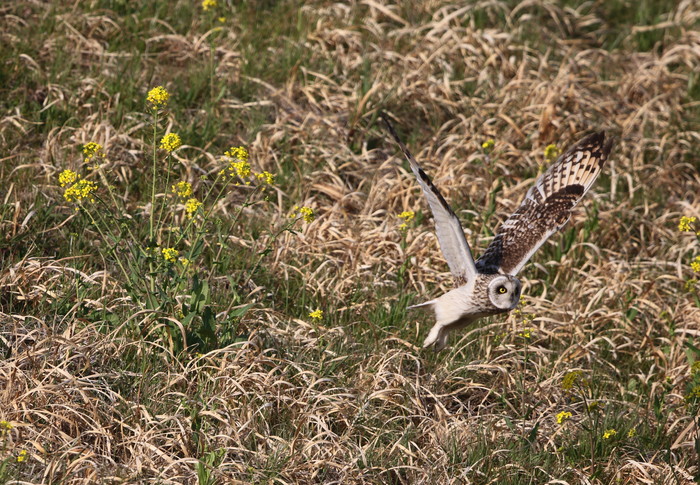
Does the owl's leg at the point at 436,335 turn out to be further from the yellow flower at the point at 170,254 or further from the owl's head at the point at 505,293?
the yellow flower at the point at 170,254

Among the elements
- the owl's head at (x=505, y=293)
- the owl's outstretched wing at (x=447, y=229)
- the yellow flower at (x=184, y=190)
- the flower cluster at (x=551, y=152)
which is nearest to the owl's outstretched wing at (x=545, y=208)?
the owl's outstretched wing at (x=447, y=229)

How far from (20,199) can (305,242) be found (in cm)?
186

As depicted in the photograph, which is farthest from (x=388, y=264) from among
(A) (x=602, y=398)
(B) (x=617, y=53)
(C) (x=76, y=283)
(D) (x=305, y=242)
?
(B) (x=617, y=53)

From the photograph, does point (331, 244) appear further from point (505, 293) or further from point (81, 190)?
point (81, 190)

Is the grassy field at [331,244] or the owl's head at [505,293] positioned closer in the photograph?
the grassy field at [331,244]

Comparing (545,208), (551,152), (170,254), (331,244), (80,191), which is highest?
(80,191)

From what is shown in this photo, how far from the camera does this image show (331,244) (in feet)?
22.1

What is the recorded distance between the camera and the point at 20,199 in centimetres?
629

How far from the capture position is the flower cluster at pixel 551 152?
7.44m

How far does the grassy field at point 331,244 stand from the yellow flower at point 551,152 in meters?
0.13

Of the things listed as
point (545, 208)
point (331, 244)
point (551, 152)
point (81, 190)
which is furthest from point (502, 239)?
point (81, 190)

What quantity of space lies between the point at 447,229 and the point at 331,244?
53.7 inches

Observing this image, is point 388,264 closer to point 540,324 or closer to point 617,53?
point 540,324

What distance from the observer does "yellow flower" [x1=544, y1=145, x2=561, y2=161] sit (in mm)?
7438
